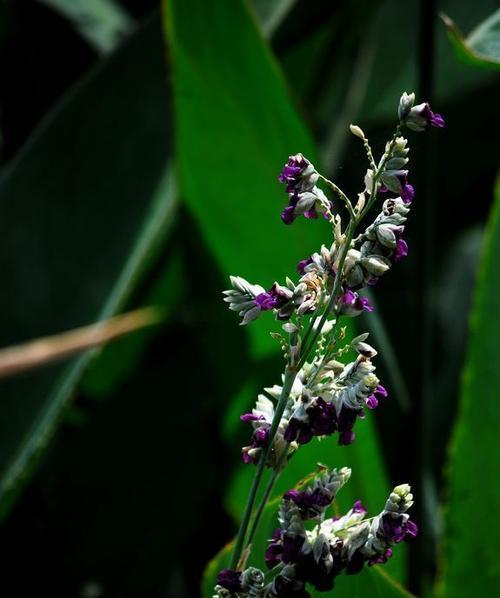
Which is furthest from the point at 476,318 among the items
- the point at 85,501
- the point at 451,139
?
the point at 451,139

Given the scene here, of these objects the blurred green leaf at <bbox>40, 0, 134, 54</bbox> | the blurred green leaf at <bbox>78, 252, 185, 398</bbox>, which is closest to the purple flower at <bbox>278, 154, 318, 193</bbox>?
the blurred green leaf at <bbox>78, 252, 185, 398</bbox>

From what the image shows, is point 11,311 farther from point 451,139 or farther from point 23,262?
point 451,139

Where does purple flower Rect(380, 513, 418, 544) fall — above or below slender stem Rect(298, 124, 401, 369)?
below

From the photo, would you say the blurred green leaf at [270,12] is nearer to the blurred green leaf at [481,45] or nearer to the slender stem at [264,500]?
the blurred green leaf at [481,45]

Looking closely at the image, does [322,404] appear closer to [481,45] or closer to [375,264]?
[375,264]

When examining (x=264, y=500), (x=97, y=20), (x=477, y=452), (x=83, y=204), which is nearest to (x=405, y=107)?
(x=264, y=500)

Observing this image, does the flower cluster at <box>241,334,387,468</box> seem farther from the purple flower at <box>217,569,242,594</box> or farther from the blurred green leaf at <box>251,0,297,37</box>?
the blurred green leaf at <box>251,0,297,37</box>

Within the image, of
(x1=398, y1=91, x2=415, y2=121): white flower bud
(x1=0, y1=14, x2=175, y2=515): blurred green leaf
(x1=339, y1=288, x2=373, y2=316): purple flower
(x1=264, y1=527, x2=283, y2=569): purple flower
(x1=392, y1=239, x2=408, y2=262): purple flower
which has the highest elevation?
(x1=398, y1=91, x2=415, y2=121): white flower bud

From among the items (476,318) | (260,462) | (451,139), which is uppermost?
(260,462)

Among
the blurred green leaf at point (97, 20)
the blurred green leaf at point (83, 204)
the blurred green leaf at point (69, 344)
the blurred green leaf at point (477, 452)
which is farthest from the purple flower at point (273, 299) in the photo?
the blurred green leaf at point (97, 20)
